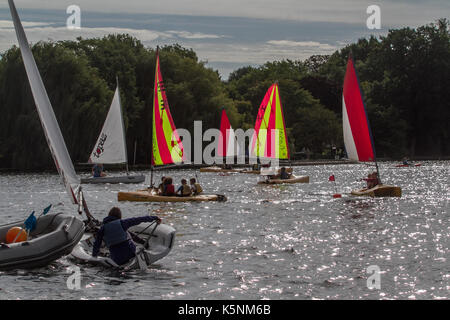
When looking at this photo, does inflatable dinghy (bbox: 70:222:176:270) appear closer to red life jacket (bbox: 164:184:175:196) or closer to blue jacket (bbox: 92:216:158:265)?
blue jacket (bbox: 92:216:158:265)

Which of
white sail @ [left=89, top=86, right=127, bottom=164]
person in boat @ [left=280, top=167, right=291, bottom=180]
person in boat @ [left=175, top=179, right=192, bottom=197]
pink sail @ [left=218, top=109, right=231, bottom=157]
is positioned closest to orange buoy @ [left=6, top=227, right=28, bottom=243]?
person in boat @ [left=175, top=179, right=192, bottom=197]

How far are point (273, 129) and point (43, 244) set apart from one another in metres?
32.6

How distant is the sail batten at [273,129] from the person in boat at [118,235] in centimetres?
3157

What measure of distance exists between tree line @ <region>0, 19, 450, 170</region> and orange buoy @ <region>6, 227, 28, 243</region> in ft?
145

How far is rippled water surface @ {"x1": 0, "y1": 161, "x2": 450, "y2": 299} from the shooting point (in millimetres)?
15023

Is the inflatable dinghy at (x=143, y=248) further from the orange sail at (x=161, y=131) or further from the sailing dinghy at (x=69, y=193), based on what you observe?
the orange sail at (x=161, y=131)

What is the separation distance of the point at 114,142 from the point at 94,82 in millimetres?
18897

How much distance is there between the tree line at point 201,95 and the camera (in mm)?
62062

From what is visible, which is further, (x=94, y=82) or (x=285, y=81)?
(x=285, y=81)

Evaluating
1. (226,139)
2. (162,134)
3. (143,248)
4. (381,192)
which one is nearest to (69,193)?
(143,248)

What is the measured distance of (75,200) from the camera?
1675 cm

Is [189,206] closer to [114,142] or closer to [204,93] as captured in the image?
[114,142]

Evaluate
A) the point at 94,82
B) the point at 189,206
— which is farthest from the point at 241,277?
the point at 94,82

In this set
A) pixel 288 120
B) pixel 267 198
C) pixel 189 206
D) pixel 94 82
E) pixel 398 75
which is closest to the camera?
pixel 189 206
